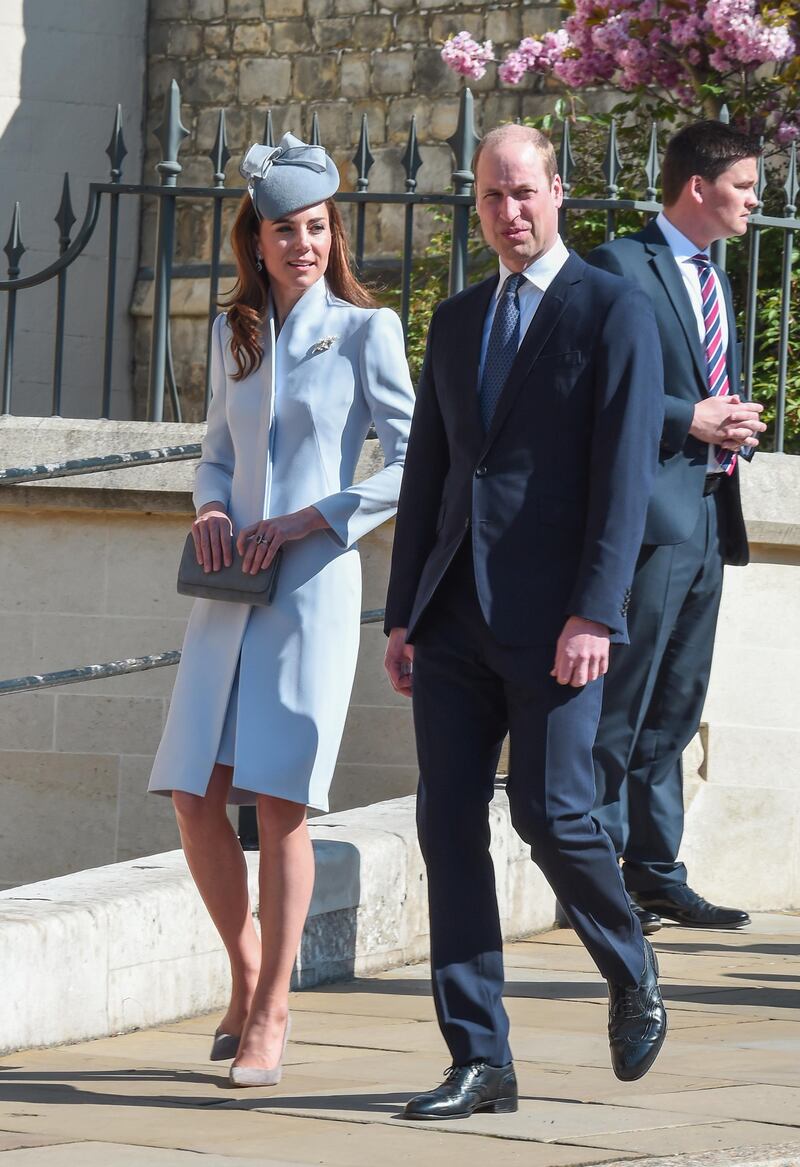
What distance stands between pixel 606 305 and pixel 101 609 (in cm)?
355

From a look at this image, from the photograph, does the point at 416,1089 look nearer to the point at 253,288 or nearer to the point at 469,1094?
the point at 469,1094

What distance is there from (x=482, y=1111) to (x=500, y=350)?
4.26 feet

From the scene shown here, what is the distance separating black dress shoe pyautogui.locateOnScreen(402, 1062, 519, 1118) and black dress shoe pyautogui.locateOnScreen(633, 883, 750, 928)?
80.7 inches

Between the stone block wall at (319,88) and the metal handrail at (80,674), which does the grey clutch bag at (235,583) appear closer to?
the metal handrail at (80,674)

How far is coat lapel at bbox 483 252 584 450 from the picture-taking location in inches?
141

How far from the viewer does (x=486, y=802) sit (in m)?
3.61

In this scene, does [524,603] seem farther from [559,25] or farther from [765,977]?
[559,25]

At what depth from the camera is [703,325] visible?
5.21m

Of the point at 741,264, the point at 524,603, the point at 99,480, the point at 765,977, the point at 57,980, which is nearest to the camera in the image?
the point at 524,603

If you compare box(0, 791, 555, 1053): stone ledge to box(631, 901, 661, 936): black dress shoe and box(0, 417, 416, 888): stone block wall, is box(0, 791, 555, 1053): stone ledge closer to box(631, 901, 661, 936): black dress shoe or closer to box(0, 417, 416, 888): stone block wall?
box(631, 901, 661, 936): black dress shoe

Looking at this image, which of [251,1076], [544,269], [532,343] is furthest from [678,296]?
[251,1076]

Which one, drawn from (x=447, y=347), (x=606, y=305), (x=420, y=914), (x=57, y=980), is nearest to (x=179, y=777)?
(x=57, y=980)

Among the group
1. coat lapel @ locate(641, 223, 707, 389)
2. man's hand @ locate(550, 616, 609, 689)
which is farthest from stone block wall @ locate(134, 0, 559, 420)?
man's hand @ locate(550, 616, 609, 689)

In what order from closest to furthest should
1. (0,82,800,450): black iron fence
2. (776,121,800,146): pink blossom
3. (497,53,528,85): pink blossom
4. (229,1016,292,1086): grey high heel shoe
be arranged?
(229,1016,292,1086): grey high heel shoe → (0,82,800,450): black iron fence → (776,121,800,146): pink blossom → (497,53,528,85): pink blossom
